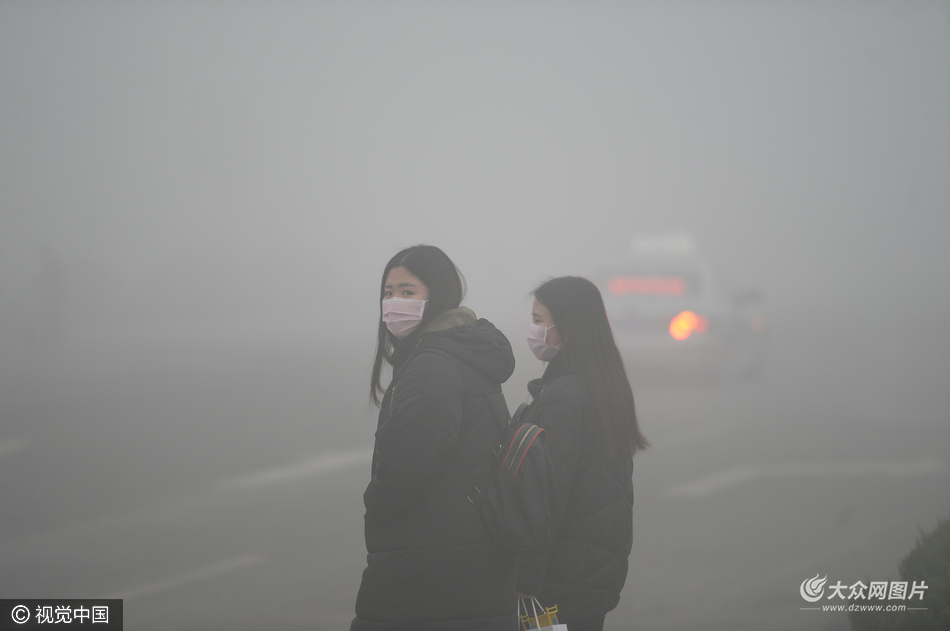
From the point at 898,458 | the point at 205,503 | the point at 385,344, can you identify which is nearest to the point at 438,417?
the point at 385,344

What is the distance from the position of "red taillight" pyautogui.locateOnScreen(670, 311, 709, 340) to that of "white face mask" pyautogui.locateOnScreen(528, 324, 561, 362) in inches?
99.5

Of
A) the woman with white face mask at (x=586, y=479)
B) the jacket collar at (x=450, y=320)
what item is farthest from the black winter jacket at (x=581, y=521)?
the jacket collar at (x=450, y=320)

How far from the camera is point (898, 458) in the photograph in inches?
205

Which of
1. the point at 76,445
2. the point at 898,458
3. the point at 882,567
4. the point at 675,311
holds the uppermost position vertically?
the point at 675,311

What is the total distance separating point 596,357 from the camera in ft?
7.18

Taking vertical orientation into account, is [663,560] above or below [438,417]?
below

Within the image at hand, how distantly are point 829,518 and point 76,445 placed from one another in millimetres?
4867

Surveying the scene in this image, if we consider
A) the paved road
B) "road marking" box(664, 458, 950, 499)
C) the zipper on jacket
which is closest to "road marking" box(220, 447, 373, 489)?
the paved road

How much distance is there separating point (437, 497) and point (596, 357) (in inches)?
27.4

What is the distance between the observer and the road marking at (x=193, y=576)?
3.70 meters

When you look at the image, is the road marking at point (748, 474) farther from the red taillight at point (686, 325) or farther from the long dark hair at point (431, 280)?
the long dark hair at point (431, 280)

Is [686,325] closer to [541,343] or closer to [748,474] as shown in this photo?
[748,474]

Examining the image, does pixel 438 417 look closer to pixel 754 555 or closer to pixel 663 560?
pixel 663 560

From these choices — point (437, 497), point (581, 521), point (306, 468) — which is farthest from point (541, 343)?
point (306, 468)
